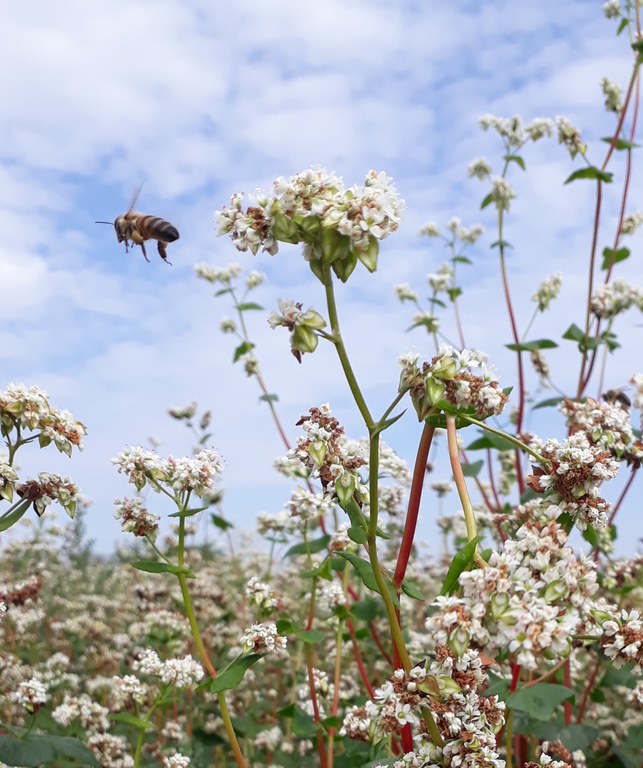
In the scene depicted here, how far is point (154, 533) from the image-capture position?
3186mm

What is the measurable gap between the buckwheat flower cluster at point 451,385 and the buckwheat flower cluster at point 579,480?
0.24m

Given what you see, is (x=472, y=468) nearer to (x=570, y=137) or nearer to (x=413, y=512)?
(x=570, y=137)

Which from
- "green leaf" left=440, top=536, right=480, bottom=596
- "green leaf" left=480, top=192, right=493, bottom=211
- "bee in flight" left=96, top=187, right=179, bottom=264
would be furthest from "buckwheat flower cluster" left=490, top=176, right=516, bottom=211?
"green leaf" left=440, top=536, right=480, bottom=596

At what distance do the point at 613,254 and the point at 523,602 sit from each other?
489 cm

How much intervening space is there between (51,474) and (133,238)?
2.13 metres

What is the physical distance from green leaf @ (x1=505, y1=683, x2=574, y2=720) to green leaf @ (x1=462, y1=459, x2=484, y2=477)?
2.13 metres

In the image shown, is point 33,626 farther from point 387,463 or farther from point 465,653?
point 465,653

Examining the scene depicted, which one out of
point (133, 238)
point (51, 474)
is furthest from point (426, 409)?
point (133, 238)

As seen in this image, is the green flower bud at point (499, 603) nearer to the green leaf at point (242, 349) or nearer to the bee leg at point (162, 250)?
the bee leg at point (162, 250)

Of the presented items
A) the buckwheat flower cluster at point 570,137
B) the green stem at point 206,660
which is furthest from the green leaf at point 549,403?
the green stem at point 206,660

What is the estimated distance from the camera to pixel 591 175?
5.92 m

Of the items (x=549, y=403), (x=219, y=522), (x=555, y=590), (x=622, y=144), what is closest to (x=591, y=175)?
(x=622, y=144)

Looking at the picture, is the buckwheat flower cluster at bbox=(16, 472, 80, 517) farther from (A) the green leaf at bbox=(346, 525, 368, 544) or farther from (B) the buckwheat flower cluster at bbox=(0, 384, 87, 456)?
(A) the green leaf at bbox=(346, 525, 368, 544)

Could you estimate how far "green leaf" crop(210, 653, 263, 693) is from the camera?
8.45ft
